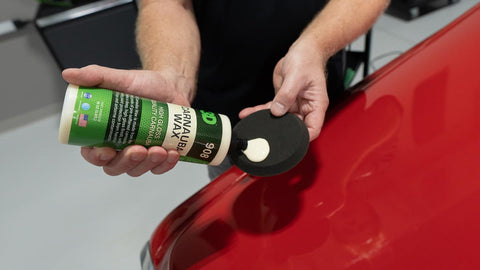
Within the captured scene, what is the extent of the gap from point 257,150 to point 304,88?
0.49ft

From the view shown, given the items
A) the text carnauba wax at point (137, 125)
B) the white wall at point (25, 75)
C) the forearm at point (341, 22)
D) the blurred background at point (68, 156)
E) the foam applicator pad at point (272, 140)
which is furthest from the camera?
the white wall at point (25, 75)

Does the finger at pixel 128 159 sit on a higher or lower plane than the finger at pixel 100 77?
lower

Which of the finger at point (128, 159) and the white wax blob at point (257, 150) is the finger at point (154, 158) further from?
the white wax blob at point (257, 150)

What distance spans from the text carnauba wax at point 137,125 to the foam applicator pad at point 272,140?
0.04 meters

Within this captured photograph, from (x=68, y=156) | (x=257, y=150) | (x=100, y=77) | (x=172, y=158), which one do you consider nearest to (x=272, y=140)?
(x=257, y=150)

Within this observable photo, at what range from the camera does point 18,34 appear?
1.70 meters

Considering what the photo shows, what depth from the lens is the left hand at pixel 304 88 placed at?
56cm

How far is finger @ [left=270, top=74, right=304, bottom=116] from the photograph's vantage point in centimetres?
56

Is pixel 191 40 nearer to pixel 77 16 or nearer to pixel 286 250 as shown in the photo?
pixel 286 250

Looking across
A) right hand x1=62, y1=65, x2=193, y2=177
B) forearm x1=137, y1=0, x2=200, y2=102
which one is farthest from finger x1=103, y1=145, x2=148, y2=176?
forearm x1=137, y1=0, x2=200, y2=102

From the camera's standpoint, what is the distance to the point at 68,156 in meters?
1.68

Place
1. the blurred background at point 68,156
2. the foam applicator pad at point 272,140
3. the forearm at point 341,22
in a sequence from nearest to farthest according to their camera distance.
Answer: the foam applicator pad at point 272,140
the forearm at point 341,22
the blurred background at point 68,156

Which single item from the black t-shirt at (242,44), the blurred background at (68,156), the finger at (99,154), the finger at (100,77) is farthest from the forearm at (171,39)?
the blurred background at (68,156)

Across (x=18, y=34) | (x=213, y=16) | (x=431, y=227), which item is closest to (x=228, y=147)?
(x=431, y=227)
